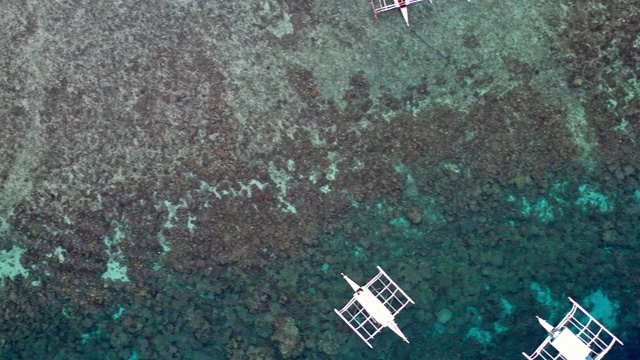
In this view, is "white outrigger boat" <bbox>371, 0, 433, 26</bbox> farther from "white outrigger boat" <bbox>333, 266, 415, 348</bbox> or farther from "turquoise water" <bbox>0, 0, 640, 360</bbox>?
"white outrigger boat" <bbox>333, 266, 415, 348</bbox>

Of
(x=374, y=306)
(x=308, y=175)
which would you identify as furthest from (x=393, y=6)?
(x=374, y=306)

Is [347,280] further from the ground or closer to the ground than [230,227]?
closer to the ground

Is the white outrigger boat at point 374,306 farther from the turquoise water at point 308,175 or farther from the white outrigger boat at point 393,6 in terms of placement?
the white outrigger boat at point 393,6

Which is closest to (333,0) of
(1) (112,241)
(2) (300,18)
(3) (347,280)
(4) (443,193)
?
(2) (300,18)

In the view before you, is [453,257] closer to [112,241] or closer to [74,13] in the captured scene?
[112,241]

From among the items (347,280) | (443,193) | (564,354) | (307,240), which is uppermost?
(443,193)

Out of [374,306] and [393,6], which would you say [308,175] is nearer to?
[374,306]

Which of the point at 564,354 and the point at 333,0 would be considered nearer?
the point at 564,354
